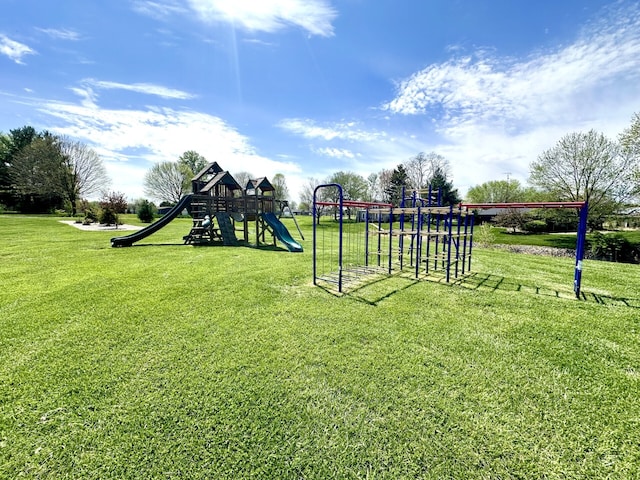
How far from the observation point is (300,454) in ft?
5.78

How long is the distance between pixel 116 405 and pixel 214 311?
1950 mm

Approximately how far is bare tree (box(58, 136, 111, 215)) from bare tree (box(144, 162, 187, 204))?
19.9ft

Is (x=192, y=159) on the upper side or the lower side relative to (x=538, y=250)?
upper

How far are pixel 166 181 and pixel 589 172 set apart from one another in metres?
46.4

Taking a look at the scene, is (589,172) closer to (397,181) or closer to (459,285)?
(397,181)

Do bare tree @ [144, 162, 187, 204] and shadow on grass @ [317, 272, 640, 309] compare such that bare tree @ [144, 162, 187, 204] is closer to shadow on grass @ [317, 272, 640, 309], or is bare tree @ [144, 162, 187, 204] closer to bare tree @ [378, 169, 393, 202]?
bare tree @ [378, 169, 393, 202]

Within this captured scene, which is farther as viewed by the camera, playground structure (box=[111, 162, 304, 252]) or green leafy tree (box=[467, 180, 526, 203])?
green leafy tree (box=[467, 180, 526, 203])

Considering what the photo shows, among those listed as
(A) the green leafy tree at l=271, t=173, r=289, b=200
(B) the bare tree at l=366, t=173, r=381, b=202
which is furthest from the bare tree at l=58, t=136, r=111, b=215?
(B) the bare tree at l=366, t=173, r=381, b=202

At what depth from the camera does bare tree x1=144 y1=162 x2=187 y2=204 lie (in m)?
38.3

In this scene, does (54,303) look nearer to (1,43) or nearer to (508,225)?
(1,43)

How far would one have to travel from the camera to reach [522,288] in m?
5.57

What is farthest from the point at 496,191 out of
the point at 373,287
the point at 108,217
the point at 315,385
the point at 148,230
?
the point at 108,217

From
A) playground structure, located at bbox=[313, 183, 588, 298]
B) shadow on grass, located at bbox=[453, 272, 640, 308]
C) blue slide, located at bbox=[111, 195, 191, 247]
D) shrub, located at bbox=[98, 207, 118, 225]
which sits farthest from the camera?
shrub, located at bbox=[98, 207, 118, 225]

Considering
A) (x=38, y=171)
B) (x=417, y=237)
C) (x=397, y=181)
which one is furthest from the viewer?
(x=397, y=181)
